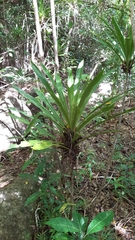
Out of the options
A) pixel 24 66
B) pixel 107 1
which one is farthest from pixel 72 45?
pixel 107 1

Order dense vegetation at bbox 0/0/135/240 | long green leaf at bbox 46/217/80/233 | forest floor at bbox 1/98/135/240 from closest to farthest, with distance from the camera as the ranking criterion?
long green leaf at bbox 46/217/80/233 → dense vegetation at bbox 0/0/135/240 → forest floor at bbox 1/98/135/240

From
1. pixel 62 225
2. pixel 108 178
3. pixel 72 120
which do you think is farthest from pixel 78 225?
pixel 108 178

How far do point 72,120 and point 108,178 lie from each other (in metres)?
1.29

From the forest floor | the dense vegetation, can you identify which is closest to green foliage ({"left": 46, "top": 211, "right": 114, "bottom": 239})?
the dense vegetation

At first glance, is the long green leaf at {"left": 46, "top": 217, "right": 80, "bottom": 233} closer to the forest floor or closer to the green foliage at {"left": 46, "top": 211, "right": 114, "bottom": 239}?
the green foliage at {"left": 46, "top": 211, "right": 114, "bottom": 239}

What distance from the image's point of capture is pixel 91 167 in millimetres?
2451

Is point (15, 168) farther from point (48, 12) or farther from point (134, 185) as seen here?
point (48, 12)

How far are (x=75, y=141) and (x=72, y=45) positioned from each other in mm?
4942

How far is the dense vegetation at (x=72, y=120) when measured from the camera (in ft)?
3.78

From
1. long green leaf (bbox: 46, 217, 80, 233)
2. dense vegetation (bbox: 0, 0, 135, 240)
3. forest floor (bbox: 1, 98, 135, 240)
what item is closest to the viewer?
long green leaf (bbox: 46, 217, 80, 233)

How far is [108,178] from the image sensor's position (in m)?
2.25

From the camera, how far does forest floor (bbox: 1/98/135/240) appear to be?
1.90 m

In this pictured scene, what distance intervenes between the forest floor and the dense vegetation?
0.04 ft

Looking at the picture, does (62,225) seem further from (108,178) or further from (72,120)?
(108,178)
